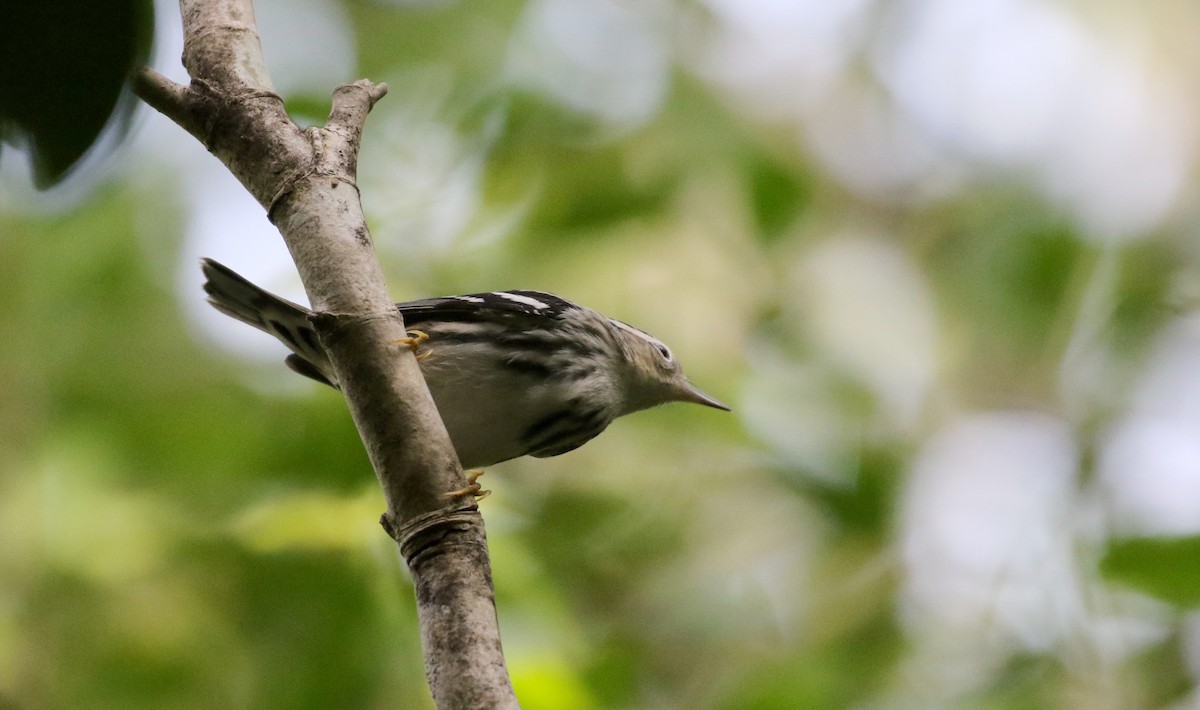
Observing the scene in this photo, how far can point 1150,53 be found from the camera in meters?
6.36

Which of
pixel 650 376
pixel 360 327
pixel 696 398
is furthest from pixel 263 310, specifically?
pixel 696 398

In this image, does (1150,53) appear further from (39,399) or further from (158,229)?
(39,399)

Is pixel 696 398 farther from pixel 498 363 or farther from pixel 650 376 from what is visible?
pixel 498 363

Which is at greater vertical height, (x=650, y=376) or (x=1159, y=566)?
(x=650, y=376)

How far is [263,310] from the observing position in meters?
3.50

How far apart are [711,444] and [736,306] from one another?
2.68 ft

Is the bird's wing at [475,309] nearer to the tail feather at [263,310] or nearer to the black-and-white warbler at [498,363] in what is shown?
the black-and-white warbler at [498,363]

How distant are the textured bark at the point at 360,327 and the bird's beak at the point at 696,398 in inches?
105

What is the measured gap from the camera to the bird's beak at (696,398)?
4.87 meters

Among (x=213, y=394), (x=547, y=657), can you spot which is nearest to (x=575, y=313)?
(x=547, y=657)

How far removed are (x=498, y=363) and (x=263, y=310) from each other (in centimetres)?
79

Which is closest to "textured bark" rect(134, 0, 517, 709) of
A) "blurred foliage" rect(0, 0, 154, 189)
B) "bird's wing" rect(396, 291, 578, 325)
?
"blurred foliage" rect(0, 0, 154, 189)

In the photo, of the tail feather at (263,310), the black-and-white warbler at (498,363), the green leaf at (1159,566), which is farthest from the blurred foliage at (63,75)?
the green leaf at (1159,566)

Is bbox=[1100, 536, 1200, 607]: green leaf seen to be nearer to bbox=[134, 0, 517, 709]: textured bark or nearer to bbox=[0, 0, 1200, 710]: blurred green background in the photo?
bbox=[0, 0, 1200, 710]: blurred green background
